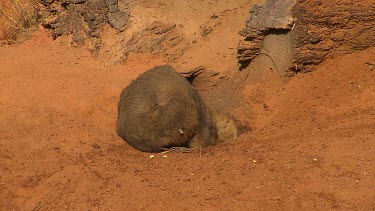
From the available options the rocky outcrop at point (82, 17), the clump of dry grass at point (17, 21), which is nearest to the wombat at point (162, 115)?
the rocky outcrop at point (82, 17)

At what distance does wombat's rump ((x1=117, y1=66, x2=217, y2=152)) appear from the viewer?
5398 mm

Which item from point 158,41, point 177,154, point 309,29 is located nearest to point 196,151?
point 177,154

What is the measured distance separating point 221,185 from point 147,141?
1.49 meters

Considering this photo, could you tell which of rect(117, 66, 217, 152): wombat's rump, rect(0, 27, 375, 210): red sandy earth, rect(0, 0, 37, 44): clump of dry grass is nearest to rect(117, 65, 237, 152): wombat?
rect(117, 66, 217, 152): wombat's rump

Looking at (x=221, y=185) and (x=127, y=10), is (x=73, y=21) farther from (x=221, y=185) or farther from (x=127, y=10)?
(x=221, y=185)

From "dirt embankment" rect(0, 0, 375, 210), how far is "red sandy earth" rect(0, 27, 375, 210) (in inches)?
0.6

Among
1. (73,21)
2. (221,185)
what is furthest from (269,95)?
(73,21)

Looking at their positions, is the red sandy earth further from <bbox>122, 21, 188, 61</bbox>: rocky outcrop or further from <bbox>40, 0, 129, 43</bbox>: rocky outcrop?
<bbox>40, 0, 129, 43</bbox>: rocky outcrop

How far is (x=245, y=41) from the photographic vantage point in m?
6.66

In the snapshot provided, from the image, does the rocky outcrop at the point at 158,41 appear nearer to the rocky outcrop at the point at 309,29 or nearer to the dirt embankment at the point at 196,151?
the dirt embankment at the point at 196,151

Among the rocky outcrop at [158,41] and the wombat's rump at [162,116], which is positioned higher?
the rocky outcrop at [158,41]

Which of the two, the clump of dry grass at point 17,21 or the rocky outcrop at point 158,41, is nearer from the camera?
the rocky outcrop at point 158,41

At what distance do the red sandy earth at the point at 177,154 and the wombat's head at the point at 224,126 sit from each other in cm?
37

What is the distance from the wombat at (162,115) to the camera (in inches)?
213
